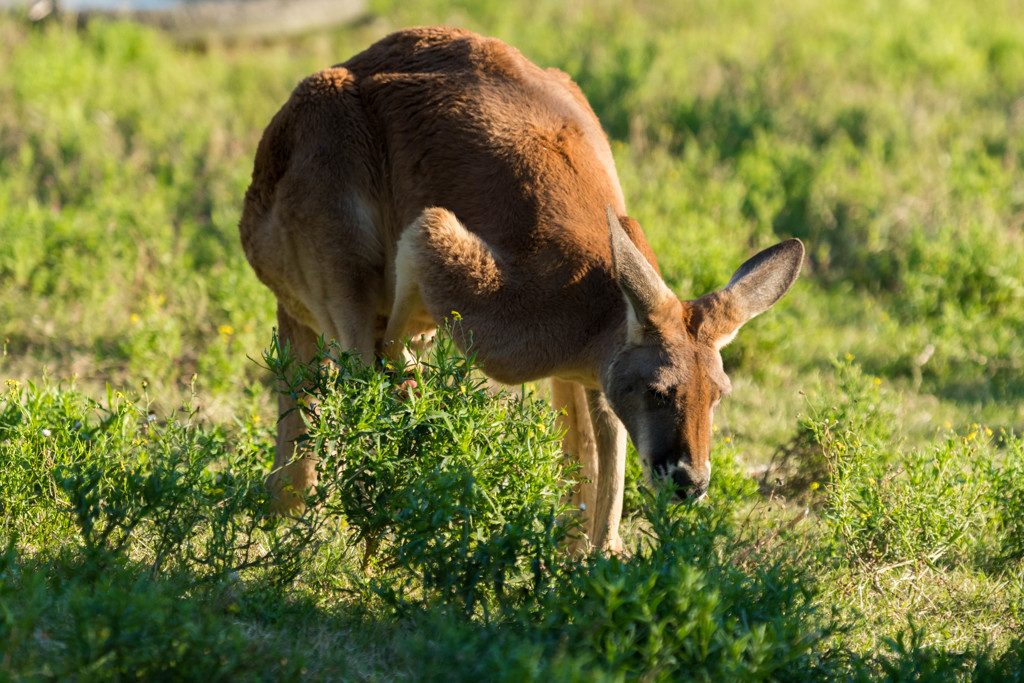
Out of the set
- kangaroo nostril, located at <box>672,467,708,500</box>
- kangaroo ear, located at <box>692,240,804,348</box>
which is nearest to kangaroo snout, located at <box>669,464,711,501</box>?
kangaroo nostril, located at <box>672,467,708,500</box>

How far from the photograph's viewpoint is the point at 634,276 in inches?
155

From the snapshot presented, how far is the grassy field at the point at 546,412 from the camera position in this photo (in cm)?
339

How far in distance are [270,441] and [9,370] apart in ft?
6.84

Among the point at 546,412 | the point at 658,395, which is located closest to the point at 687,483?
the point at 658,395

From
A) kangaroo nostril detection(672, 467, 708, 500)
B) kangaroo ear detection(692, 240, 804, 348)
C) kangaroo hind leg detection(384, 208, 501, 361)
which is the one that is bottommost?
kangaroo nostril detection(672, 467, 708, 500)

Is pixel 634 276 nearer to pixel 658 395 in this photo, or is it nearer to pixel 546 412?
pixel 658 395

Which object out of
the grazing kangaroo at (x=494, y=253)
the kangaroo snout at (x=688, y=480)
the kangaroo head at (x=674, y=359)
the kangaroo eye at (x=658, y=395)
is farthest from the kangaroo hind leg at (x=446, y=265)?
the kangaroo snout at (x=688, y=480)

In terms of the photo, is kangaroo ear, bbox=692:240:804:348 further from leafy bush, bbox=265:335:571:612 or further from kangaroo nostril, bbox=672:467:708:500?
leafy bush, bbox=265:335:571:612

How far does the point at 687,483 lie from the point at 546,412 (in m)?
0.61

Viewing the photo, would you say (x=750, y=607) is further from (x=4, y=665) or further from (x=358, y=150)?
(x=358, y=150)

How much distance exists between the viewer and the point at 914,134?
1059 cm

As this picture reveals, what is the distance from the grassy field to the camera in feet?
11.1

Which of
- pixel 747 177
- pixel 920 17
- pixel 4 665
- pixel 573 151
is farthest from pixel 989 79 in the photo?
pixel 4 665

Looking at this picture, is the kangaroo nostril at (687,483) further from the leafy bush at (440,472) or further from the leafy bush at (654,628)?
the leafy bush at (440,472)
